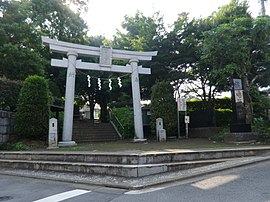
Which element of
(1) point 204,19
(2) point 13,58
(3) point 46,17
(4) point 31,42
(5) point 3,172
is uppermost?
(3) point 46,17

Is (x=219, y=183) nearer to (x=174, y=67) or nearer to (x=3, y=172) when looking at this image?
(x=3, y=172)

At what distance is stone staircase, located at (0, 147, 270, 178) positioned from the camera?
5.96 m

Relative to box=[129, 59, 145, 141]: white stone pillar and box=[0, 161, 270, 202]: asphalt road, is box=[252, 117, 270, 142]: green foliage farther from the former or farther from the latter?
box=[129, 59, 145, 141]: white stone pillar

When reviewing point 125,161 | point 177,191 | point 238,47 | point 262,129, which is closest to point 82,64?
point 125,161

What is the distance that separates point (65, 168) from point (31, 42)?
10873 mm

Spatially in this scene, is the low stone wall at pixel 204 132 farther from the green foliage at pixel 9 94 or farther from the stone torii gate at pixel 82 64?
the green foliage at pixel 9 94

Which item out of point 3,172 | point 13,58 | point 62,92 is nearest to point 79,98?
point 62,92

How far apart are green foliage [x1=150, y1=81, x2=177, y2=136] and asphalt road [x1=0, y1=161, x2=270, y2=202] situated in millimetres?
8649

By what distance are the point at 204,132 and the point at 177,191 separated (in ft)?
37.2

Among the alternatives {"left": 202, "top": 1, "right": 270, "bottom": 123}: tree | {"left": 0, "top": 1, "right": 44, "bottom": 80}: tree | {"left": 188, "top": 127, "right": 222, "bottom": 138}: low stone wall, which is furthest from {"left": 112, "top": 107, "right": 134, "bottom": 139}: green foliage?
{"left": 202, "top": 1, "right": 270, "bottom": 123}: tree

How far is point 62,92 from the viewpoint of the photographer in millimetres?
21688

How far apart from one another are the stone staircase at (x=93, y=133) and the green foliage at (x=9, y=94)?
4116 millimetres

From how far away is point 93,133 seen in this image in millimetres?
15688

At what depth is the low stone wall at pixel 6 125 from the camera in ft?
35.6
